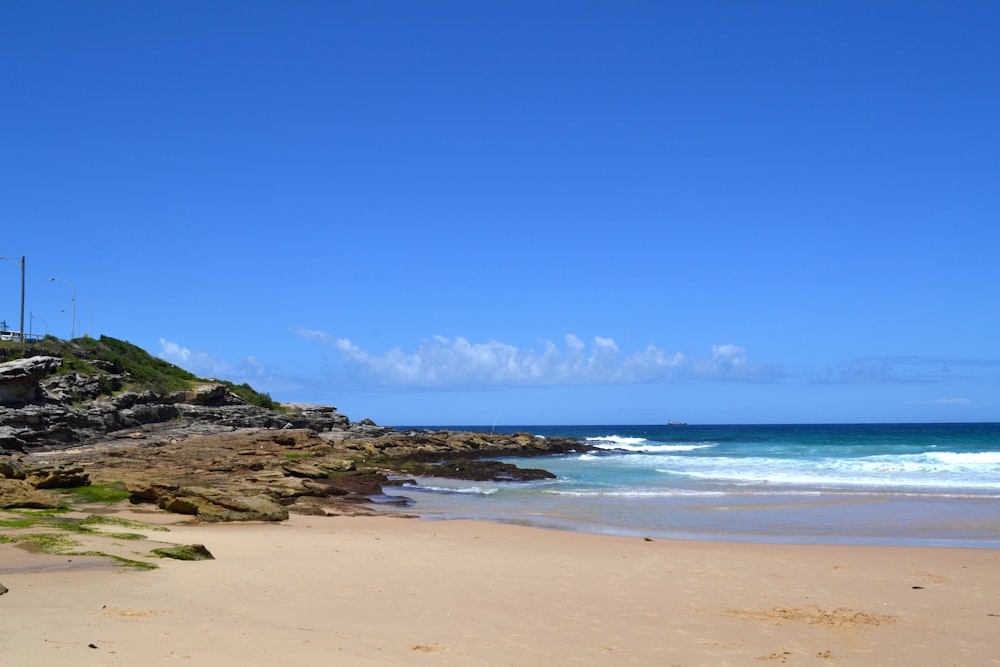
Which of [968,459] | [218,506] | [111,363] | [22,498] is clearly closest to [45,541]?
[22,498]

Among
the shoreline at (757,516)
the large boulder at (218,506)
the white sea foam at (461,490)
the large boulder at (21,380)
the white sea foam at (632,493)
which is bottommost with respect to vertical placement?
the white sea foam at (461,490)

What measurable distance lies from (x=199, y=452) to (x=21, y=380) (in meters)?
10.4

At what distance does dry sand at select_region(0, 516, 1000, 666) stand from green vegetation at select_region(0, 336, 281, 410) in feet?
114

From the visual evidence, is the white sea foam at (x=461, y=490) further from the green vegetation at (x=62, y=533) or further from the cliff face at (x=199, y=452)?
the green vegetation at (x=62, y=533)

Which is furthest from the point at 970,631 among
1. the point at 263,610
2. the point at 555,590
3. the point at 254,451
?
the point at 254,451

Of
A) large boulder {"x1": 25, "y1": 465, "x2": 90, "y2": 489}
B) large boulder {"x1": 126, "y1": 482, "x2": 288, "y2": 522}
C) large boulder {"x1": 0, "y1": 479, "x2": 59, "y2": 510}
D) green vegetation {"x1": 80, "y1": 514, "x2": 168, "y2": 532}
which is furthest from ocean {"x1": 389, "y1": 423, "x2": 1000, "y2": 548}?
large boulder {"x1": 0, "y1": 479, "x2": 59, "y2": 510}

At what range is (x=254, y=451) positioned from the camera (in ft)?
112

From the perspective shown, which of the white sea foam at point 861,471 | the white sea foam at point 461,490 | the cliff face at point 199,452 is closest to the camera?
the cliff face at point 199,452

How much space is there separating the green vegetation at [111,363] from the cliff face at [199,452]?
0.64 metres

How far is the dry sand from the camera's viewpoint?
6945 millimetres

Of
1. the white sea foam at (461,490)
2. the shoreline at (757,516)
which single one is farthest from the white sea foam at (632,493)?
the white sea foam at (461,490)

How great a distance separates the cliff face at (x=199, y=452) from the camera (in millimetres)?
19328

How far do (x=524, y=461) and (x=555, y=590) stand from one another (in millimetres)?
40995

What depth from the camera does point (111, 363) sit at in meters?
48.6
